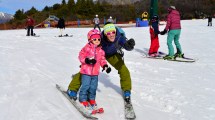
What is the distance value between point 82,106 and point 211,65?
19.4 ft

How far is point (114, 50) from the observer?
6.02 meters

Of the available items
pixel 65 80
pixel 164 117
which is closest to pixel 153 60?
pixel 65 80

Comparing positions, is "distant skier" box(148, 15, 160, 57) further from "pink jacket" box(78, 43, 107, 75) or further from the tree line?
the tree line

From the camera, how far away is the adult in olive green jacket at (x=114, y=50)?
229 inches

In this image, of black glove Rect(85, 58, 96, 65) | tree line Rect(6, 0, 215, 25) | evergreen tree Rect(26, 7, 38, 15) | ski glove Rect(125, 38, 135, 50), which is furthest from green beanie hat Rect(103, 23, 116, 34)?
evergreen tree Rect(26, 7, 38, 15)

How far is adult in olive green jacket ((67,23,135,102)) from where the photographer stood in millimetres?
5809

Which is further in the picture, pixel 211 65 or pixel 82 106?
pixel 211 65

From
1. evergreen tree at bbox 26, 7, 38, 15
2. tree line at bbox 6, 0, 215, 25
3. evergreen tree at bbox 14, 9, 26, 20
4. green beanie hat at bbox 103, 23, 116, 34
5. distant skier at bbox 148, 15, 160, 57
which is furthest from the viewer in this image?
evergreen tree at bbox 26, 7, 38, 15

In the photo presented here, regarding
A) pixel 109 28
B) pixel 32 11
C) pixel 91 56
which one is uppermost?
pixel 32 11

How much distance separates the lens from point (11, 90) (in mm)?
6809

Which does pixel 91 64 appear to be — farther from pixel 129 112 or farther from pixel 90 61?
pixel 129 112

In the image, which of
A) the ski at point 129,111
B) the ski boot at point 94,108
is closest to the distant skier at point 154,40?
the ski at point 129,111

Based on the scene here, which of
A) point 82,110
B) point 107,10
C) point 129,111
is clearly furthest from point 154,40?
point 107,10

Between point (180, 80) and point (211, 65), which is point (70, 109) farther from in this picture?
point (211, 65)
